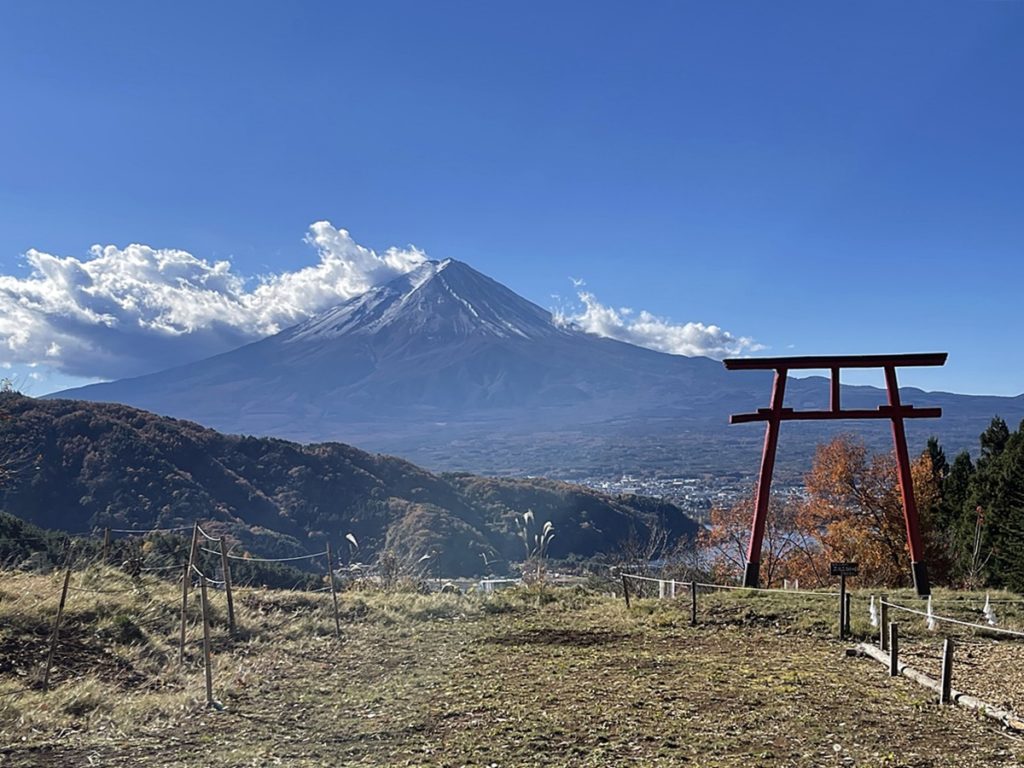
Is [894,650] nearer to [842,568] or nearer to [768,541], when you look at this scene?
[842,568]

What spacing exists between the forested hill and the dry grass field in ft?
55.9

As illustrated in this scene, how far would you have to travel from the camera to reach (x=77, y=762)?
568 centimetres

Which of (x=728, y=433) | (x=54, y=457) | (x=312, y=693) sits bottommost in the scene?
(x=312, y=693)

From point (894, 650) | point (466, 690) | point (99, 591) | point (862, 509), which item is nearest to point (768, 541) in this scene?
point (862, 509)

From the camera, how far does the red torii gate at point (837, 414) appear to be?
539 inches

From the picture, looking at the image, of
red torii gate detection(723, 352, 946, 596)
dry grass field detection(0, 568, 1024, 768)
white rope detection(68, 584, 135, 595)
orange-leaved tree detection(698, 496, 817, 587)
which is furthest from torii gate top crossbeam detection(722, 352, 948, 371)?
orange-leaved tree detection(698, 496, 817, 587)

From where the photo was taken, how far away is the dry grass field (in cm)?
584

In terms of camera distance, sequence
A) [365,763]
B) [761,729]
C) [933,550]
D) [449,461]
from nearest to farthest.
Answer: [365,763], [761,729], [933,550], [449,461]

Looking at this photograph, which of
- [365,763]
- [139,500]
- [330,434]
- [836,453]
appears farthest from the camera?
[330,434]

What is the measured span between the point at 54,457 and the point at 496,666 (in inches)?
1321

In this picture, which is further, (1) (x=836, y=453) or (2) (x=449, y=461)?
(2) (x=449, y=461)

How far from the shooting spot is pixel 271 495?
40594 millimetres

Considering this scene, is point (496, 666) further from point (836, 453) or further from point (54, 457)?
point (54, 457)

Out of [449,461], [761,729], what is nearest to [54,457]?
[761,729]
